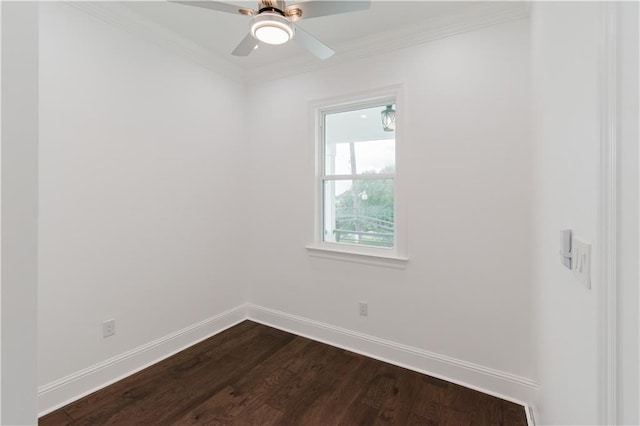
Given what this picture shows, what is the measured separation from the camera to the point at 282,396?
6.94ft

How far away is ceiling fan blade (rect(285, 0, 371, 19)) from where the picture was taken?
149 cm

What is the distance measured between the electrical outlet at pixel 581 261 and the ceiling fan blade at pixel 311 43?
5.37ft

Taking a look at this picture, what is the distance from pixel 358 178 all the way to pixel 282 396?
1855mm

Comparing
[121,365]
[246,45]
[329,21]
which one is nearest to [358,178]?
[329,21]

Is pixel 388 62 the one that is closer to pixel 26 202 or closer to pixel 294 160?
pixel 294 160

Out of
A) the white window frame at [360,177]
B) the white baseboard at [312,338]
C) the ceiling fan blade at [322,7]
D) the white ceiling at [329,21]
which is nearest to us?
the ceiling fan blade at [322,7]

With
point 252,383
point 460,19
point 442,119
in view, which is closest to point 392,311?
point 252,383

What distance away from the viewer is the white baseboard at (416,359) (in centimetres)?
212

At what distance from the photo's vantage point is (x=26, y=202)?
0.61 metres

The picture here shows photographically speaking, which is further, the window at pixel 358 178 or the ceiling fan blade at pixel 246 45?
the window at pixel 358 178

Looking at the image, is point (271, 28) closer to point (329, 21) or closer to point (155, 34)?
point (329, 21)

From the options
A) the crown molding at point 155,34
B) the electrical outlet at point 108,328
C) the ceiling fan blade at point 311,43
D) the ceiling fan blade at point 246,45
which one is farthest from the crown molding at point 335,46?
the electrical outlet at point 108,328

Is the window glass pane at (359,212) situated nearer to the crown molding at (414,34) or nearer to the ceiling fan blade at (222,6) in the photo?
the crown molding at (414,34)

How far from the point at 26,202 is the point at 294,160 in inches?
100.0
